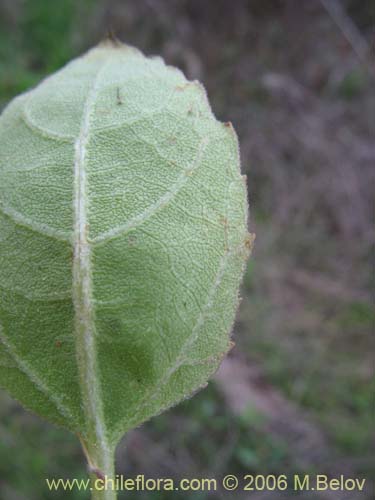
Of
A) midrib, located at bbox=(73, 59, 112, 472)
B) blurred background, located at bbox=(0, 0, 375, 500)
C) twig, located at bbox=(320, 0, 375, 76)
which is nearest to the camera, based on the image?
midrib, located at bbox=(73, 59, 112, 472)

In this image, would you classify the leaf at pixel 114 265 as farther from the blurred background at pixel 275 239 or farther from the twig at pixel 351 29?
the twig at pixel 351 29

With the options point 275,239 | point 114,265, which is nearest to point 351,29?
point 275,239

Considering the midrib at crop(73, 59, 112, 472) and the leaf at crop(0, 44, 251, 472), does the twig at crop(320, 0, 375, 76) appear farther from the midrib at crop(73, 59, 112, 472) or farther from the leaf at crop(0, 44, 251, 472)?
the midrib at crop(73, 59, 112, 472)

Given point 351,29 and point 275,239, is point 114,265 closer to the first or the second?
point 275,239

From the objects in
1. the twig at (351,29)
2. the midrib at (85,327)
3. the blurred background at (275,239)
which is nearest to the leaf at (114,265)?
the midrib at (85,327)

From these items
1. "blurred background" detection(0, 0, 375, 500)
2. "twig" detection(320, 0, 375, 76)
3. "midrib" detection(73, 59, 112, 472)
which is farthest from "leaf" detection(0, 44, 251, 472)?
"twig" detection(320, 0, 375, 76)

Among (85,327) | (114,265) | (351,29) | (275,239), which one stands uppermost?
(351,29)

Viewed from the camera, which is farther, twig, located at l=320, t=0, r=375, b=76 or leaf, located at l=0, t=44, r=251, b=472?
twig, located at l=320, t=0, r=375, b=76
